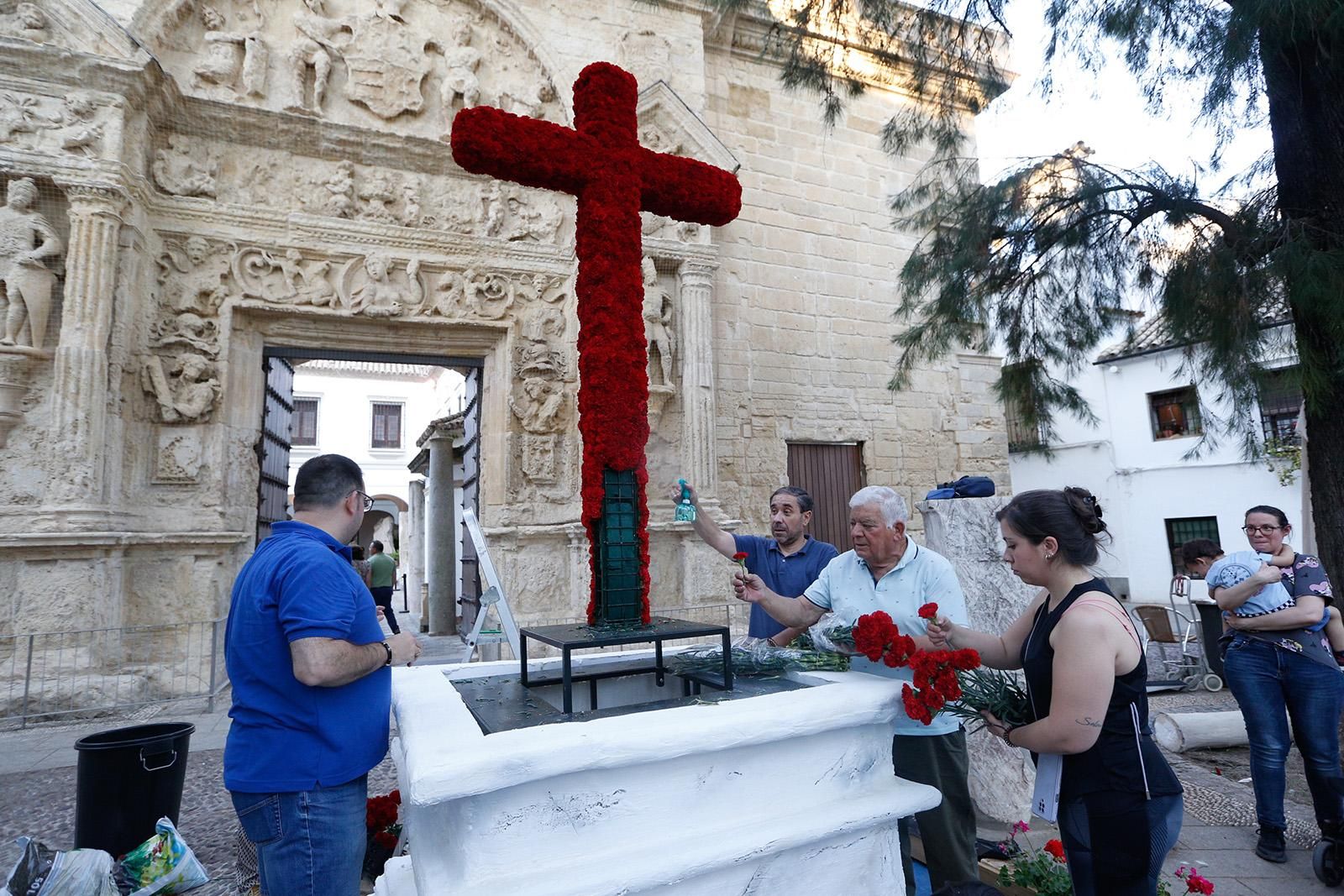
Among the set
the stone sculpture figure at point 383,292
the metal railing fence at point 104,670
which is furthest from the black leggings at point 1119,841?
the stone sculpture figure at point 383,292

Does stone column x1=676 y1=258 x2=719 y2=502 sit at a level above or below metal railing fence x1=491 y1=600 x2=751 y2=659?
above

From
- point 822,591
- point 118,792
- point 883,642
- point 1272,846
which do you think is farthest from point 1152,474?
point 118,792

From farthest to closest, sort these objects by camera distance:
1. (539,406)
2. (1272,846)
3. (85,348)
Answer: (539,406) → (85,348) → (1272,846)

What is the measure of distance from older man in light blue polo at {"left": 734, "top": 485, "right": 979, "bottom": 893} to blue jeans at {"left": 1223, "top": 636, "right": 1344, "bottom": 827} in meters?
2.00

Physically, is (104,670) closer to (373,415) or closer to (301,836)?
(301,836)

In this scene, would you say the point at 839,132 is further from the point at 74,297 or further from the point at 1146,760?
the point at 1146,760

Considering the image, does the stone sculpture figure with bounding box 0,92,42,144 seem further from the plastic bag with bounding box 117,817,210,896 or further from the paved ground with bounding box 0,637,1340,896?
the plastic bag with bounding box 117,817,210,896

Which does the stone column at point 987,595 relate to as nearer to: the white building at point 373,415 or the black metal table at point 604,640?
the black metal table at point 604,640

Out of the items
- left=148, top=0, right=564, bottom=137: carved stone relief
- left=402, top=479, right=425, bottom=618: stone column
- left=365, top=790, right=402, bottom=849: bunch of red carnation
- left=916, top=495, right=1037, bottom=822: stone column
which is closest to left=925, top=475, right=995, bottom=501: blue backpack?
left=916, top=495, right=1037, bottom=822: stone column

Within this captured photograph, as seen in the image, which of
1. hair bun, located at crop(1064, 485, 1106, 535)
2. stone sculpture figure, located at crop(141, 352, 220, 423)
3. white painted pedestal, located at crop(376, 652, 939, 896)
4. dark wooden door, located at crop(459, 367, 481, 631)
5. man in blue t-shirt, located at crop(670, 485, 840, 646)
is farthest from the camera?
dark wooden door, located at crop(459, 367, 481, 631)

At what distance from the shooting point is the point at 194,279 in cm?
673

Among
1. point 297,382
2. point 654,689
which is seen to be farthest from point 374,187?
point 297,382

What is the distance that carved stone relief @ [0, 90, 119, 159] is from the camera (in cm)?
602

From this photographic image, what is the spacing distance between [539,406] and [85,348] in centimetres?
387
